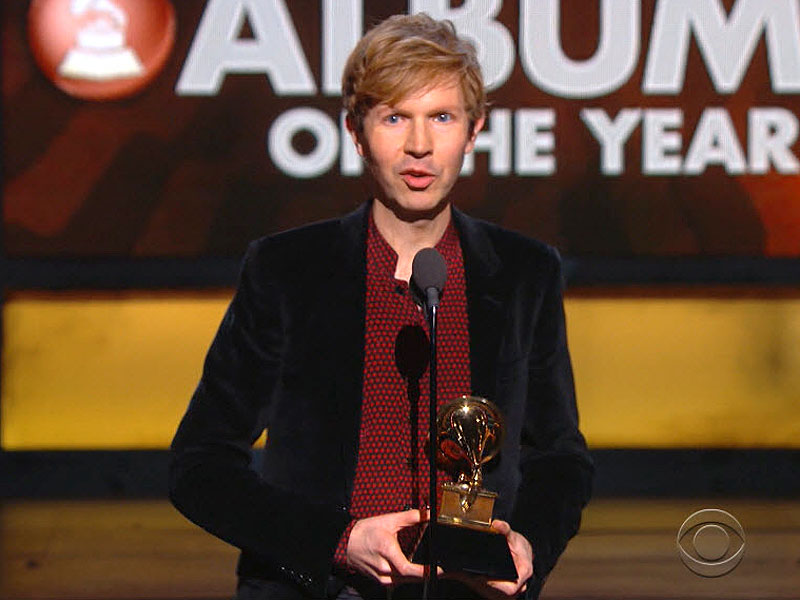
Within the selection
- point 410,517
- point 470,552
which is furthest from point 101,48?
point 470,552

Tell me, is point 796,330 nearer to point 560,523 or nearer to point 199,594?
point 199,594

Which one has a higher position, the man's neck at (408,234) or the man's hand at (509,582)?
the man's neck at (408,234)

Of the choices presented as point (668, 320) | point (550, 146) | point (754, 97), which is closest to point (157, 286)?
point (550, 146)

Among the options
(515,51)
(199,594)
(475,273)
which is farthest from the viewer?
(515,51)

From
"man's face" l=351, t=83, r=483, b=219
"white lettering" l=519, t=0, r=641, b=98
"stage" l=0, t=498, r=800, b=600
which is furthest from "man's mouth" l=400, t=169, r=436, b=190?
"white lettering" l=519, t=0, r=641, b=98

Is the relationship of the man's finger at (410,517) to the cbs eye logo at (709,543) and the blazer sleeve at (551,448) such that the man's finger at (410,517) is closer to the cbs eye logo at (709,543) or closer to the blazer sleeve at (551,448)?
the blazer sleeve at (551,448)

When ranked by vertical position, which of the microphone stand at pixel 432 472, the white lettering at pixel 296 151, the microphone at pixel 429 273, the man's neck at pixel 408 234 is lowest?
the white lettering at pixel 296 151

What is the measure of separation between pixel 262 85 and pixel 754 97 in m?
2.13

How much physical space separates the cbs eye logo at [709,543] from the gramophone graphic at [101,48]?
4.67m

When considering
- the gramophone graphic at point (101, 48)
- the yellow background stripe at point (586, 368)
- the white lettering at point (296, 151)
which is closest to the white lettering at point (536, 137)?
the yellow background stripe at point (586, 368)

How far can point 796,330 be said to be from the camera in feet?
20.5

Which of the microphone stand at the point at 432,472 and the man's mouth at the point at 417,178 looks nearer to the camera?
the microphone stand at the point at 432,472

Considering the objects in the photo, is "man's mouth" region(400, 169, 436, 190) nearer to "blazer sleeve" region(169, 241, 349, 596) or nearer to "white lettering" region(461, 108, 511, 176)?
"blazer sleeve" region(169, 241, 349, 596)

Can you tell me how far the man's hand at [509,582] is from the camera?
5.87 ft
